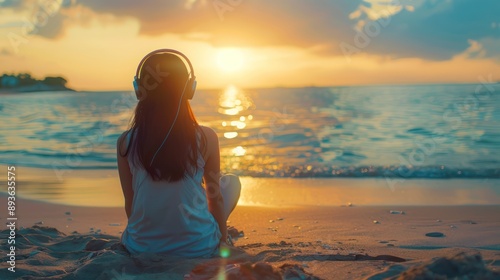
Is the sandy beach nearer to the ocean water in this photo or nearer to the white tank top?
the white tank top

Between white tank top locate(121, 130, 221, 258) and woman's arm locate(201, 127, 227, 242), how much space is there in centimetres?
8

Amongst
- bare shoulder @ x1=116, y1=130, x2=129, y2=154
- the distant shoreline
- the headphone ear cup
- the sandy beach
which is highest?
the distant shoreline

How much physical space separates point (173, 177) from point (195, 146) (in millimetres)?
230

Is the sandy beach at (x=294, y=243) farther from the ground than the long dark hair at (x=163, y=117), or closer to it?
closer to it

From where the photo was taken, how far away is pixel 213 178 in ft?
12.8

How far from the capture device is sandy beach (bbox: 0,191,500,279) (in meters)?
3.53

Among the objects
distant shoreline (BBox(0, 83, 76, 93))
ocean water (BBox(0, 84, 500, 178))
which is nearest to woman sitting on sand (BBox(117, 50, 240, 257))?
ocean water (BBox(0, 84, 500, 178))

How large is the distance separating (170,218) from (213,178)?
41 centimetres

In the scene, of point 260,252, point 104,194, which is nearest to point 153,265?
point 260,252

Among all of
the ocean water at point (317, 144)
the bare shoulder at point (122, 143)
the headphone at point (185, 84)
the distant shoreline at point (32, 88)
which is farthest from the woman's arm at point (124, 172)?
the distant shoreline at point (32, 88)

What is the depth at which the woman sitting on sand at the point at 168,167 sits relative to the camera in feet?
11.4

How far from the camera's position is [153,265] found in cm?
359

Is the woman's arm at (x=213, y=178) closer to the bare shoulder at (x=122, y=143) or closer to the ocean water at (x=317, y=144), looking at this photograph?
the bare shoulder at (x=122, y=143)

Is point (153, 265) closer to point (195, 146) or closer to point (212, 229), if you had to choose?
point (212, 229)
